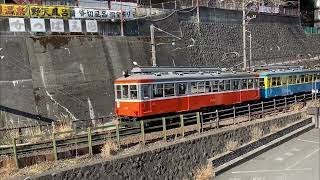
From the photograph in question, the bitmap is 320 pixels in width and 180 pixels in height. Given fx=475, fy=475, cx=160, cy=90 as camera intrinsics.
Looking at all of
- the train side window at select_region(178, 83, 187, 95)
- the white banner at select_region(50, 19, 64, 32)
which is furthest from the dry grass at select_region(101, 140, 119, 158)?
the white banner at select_region(50, 19, 64, 32)

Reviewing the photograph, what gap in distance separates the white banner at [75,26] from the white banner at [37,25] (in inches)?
71.9

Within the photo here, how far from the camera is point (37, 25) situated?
2716cm

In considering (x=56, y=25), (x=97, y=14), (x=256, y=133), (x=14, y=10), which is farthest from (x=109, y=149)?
(x=97, y=14)

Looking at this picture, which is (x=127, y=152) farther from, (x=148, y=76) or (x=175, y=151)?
(x=148, y=76)

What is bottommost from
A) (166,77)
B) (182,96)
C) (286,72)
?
(182,96)

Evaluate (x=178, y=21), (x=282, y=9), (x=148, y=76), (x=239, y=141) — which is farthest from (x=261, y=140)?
(x=282, y=9)

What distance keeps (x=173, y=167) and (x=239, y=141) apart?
5.44 m

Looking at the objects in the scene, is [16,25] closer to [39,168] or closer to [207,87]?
[207,87]

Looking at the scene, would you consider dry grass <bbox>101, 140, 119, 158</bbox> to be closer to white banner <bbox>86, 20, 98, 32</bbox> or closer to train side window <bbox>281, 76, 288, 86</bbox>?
white banner <bbox>86, 20, 98, 32</bbox>

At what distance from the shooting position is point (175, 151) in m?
17.3

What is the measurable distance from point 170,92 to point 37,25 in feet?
32.2

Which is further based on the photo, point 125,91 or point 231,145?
point 125,91

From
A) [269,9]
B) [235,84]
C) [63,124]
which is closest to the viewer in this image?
[63,124]

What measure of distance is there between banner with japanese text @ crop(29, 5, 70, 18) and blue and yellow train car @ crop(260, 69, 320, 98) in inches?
517
